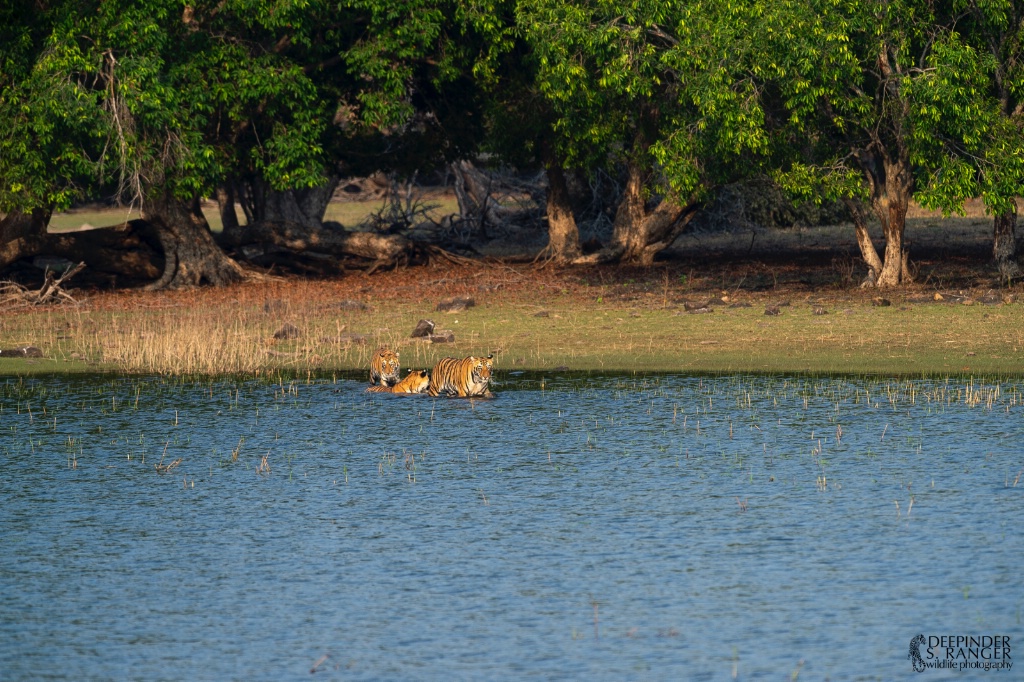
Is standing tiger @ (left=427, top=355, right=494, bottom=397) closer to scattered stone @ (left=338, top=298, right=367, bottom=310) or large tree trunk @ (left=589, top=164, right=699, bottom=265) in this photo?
scattered stone @ (left=338, top=298, right=367, bottom=310)

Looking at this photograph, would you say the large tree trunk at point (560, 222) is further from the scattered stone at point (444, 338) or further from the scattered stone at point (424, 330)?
the scattered stone at point (444, 338)

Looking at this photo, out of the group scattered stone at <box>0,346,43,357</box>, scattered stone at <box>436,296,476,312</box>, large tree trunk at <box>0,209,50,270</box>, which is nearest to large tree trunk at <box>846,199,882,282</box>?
scattered stone at <box>436,296,476,312</box>

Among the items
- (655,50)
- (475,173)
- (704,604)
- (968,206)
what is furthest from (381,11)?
(968,206)

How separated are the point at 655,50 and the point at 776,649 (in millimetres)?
18395

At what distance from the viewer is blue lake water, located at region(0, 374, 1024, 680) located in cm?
843

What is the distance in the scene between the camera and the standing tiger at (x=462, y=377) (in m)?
17.1

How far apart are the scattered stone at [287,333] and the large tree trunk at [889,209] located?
1039 cm

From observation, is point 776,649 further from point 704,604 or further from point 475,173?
point 475,173

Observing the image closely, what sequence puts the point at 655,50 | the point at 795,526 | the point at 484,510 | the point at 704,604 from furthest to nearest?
the point at 655,50 → the point at 484,510 → the point at 795,526 → the point at 704,604

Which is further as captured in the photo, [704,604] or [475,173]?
[475,173]

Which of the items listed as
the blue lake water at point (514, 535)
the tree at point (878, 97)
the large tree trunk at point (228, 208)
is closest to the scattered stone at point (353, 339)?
the blue lake water at point (514, 535)

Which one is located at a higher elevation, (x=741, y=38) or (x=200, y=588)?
(x=741, y=38)

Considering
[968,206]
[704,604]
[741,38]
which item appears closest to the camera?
[704,604]

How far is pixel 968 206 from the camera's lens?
45625 millimetres
